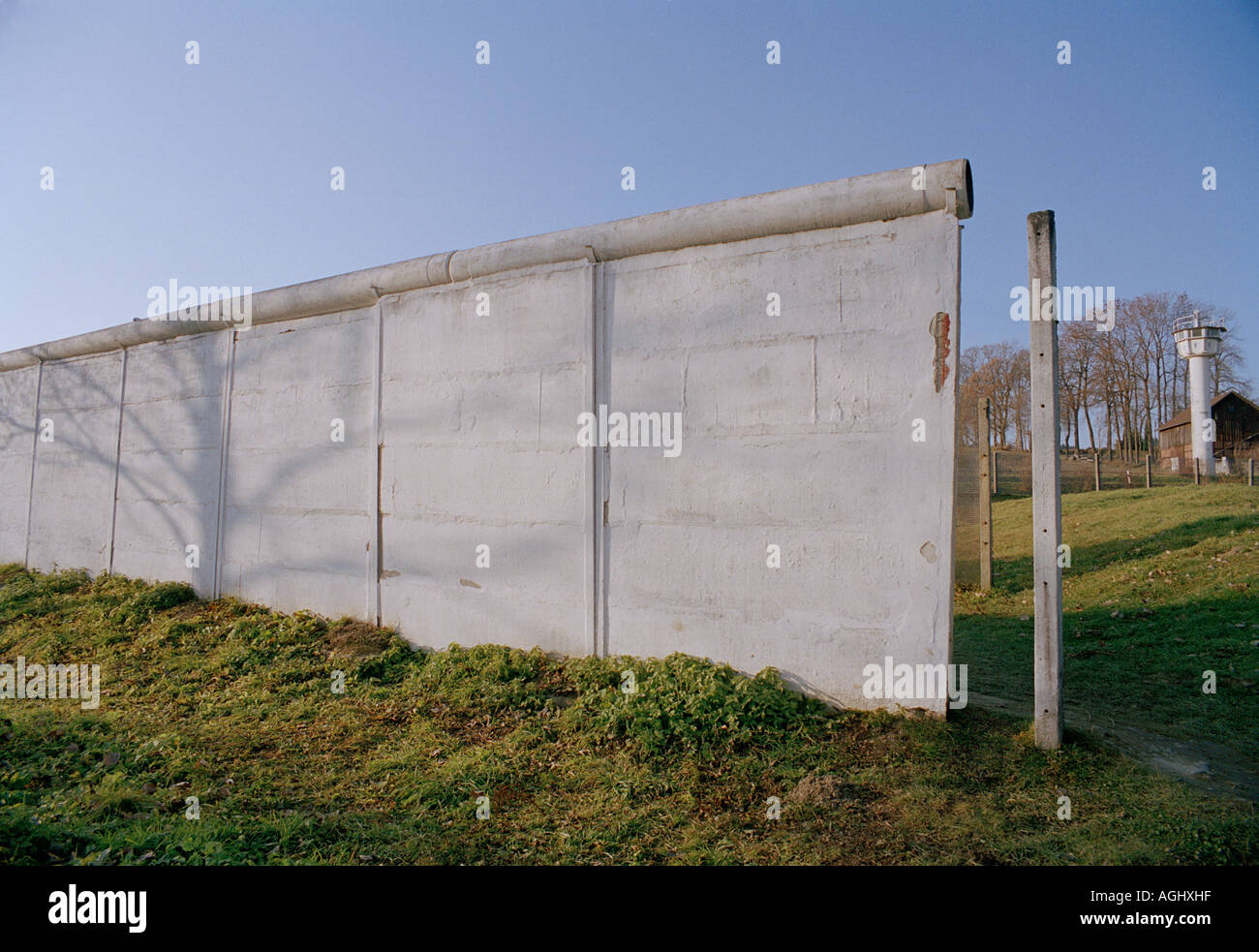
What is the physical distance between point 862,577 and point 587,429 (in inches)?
84.8

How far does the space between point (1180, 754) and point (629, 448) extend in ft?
12.0

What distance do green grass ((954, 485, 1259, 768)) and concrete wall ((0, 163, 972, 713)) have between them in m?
1.93

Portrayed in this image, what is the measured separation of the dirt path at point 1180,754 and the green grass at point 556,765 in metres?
0.19

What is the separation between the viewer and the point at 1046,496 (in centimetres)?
378

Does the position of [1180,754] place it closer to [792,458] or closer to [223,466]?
[792,458]

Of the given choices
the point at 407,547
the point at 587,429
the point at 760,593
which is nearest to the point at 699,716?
the point at 760,593

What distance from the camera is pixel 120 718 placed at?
16.1ft

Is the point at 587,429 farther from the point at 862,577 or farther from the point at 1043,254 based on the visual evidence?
the point at 1043,254

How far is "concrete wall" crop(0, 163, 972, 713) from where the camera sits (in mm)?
4113

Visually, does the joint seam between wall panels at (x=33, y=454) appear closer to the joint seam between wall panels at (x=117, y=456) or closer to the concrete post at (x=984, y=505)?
the joint seam between wall panels at (x=117, y=456)

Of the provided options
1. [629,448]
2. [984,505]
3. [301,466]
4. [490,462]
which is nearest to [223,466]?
[301,466]

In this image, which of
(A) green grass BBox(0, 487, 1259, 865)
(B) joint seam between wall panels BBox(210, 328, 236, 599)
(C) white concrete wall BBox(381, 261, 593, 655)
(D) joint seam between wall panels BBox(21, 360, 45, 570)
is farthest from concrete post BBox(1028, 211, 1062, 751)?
(D) joint seam between wall panels BBox(21, 360, 45, 570)

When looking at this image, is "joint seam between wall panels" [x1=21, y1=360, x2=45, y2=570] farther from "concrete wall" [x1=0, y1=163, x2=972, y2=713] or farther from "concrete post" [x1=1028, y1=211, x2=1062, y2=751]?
"concrete post" [x1=1028, y1=211, x2=1062, y2=751]
